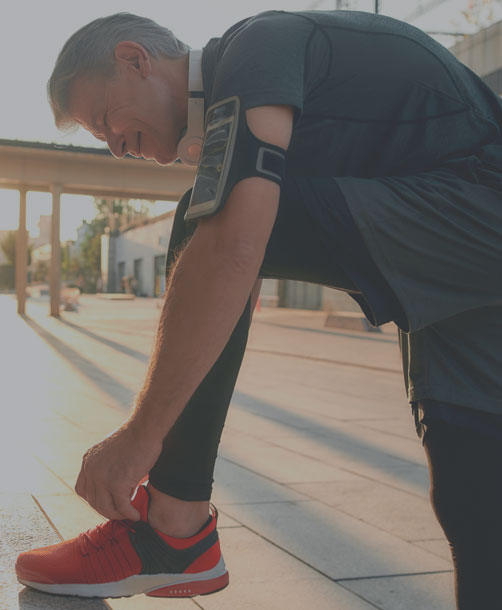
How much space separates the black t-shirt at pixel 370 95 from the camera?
1.31m

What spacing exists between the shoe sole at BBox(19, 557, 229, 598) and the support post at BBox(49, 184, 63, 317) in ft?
70.2

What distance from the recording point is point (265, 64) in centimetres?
119

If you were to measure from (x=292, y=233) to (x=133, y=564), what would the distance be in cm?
72

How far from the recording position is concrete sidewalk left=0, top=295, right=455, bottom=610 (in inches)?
79.7

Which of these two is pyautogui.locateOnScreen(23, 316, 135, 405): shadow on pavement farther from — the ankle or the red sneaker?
the ankle

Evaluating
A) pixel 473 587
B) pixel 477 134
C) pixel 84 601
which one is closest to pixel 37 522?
pixel 84 601

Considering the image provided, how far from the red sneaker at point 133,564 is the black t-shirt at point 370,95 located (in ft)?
2.47

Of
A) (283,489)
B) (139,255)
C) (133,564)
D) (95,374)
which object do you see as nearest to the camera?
(133,564)

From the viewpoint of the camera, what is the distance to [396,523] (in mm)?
2773

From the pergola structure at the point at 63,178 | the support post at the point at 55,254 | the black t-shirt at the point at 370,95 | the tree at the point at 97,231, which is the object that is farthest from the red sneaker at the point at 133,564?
the tree at the point at 97,231

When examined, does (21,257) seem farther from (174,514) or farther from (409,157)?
(409,157)

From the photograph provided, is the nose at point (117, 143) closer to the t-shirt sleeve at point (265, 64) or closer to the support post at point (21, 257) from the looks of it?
the t-shirt sleeve at point (265, 64)

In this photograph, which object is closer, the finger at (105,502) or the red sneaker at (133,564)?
the finger at (105,502)

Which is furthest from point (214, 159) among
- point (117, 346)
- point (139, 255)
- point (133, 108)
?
point (139, 255)
